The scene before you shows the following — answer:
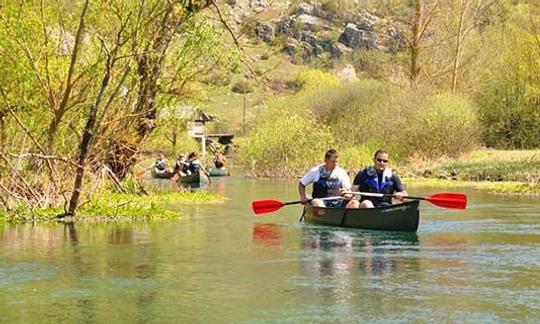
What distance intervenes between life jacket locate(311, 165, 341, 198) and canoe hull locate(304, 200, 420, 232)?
2.65 ft

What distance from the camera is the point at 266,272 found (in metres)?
14.0

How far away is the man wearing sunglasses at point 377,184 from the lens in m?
19.1

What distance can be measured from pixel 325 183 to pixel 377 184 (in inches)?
56.9

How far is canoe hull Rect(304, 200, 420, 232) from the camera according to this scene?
60.2ft

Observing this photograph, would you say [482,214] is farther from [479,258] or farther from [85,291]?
[85,291]

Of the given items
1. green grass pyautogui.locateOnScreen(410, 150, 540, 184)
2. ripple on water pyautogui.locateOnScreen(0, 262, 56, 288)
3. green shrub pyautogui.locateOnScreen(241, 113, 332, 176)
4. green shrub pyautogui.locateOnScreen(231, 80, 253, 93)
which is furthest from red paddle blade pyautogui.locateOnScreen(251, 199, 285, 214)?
green shrub pyautogui.locateOnScreen(231, 80, 253, 93)

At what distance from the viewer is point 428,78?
51.7 meters

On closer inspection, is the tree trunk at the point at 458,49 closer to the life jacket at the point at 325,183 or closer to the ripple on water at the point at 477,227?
the ripple on water at the point at 477,227

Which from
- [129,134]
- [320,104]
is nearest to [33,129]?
[129,134]

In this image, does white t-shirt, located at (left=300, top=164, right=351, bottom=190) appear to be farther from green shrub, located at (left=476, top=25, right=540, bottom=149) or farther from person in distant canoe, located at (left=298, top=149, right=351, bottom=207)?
green shrub, located at (left=476, top=25, right=540, bottom=149)

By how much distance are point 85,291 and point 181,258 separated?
10.5 ft

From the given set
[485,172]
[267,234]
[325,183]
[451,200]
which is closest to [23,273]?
[267,234]

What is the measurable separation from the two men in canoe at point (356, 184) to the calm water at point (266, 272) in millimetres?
712

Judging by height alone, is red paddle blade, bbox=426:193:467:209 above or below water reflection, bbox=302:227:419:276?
above
